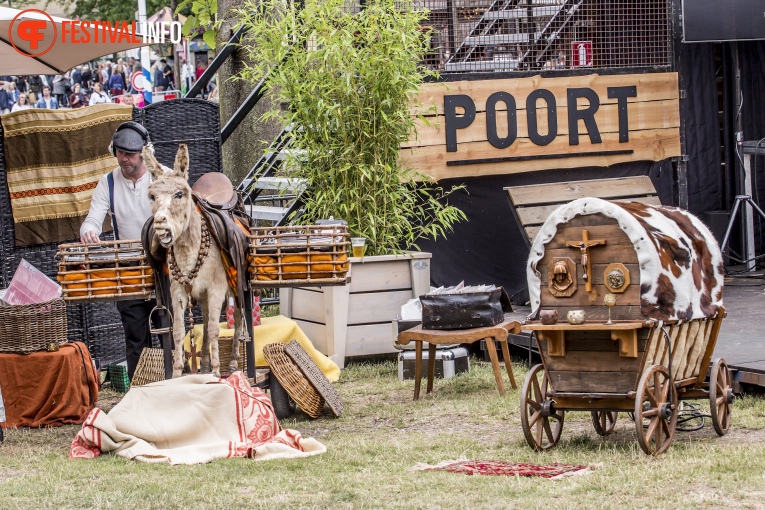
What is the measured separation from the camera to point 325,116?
9.14 meters

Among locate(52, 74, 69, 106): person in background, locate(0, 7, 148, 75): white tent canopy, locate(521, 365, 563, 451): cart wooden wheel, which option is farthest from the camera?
locate(52, 74, 69, 106): person in background

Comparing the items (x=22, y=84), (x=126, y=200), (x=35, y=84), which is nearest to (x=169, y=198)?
(x=126, y=200)

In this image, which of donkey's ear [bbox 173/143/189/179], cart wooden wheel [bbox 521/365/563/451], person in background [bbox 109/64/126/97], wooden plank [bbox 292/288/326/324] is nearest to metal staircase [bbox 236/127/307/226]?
wooden plank [bbox 292/288/326/324]

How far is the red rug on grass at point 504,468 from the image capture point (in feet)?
17.9

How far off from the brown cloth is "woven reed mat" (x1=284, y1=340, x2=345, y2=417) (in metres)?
1.51

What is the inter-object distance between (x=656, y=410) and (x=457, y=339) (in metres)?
2.02

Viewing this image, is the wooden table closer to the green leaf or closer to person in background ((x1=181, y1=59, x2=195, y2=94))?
the green leaf

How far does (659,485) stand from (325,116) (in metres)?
4.84

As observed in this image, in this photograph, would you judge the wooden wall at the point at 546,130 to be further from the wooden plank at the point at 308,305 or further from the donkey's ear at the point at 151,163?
the donkey's ear at the point at 151,163

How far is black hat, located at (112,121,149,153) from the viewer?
6.95m

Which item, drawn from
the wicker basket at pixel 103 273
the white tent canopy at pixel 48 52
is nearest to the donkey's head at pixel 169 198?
the wicker basket at pixel 103 273

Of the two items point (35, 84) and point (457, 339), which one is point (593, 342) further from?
point (35, 84)

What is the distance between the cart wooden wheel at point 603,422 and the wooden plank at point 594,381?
0.82 feet

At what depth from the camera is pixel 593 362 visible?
232 inches
